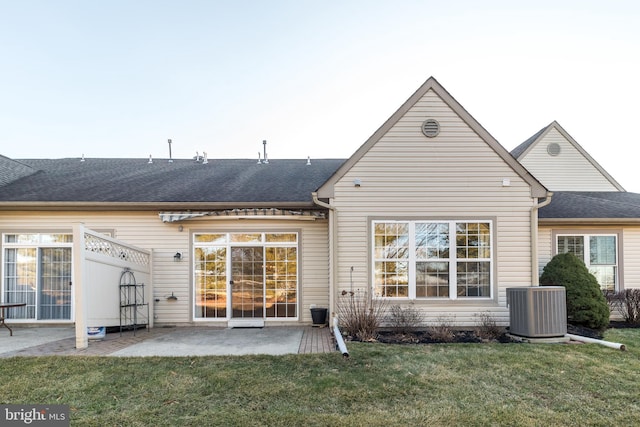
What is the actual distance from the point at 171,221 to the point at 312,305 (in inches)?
176

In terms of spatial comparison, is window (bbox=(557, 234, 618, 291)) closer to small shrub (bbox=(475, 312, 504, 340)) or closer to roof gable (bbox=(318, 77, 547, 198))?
roof gable (bbox=(318, 77, 547, 198))

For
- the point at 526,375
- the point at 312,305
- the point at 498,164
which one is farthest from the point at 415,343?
the point at 498,164

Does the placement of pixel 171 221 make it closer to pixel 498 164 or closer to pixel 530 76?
pixel 498 164

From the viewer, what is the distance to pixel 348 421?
3.90 m

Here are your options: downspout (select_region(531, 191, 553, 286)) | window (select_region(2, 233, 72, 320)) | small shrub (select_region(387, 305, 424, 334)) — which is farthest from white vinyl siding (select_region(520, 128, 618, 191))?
window (select_region(2, 233, 72, 320))

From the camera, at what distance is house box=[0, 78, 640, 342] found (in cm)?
877

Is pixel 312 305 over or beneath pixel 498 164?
beneath

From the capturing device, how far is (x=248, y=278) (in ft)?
32.3

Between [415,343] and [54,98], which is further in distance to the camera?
[54,98]

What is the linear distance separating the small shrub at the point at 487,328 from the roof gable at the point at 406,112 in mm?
3294

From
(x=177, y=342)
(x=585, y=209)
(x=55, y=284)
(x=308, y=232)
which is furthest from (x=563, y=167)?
(x=55, y=284)

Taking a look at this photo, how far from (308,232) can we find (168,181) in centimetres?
522

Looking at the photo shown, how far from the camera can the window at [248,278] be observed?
9828 millimetres

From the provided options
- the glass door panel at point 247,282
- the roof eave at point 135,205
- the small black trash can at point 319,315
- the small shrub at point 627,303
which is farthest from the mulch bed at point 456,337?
the roof eave at point 135,205
